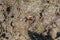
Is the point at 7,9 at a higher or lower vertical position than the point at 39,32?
higher

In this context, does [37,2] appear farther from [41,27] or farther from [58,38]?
[58,38]

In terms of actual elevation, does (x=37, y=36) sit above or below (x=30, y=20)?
below

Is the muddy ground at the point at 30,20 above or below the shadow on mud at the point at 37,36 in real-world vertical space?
above

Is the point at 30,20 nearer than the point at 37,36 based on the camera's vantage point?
No

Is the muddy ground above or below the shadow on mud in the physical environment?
above

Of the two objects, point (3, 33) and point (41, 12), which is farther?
point (41, 12)

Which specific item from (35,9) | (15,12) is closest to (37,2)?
(35,9)
